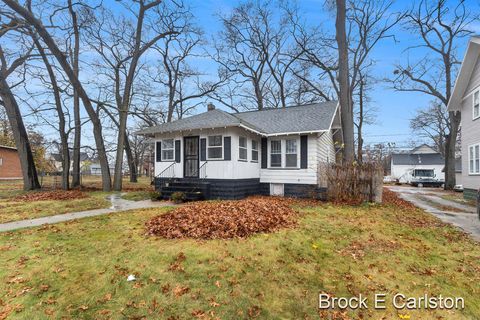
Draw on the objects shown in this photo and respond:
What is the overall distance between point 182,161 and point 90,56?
12.8 m

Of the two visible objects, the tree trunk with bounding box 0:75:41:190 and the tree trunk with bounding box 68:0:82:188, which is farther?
the tree trunk with bounding box 68:0:82:188

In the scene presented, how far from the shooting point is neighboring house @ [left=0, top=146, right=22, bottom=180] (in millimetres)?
30578

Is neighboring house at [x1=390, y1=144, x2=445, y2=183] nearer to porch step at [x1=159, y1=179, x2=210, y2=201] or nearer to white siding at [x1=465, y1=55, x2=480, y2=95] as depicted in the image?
white siding at [x1=465, y1=55, x2=480, y2=95]

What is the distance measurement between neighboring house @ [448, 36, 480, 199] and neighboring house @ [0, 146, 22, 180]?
140 feet

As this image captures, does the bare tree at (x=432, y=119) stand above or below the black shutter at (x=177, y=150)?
above

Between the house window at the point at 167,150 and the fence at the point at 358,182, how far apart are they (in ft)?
26.4

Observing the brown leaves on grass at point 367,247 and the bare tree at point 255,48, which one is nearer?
the brown leaves on grass at point 367,247

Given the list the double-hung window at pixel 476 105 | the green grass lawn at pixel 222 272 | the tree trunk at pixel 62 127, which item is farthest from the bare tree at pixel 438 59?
the tree trunk at pixel 62 127

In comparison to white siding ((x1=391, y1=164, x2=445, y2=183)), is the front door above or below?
above

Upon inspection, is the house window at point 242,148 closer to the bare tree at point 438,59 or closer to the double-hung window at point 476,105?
the double-hung window at point 476,105

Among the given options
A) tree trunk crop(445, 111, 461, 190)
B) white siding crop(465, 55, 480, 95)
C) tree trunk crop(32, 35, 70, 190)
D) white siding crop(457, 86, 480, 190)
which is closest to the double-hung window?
white siding crop(457, 86, 480, 190)

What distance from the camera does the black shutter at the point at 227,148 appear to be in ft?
38.9

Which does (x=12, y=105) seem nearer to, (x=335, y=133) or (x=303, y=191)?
(x=303, y=191)

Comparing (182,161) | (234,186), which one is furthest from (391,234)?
(182,161)
